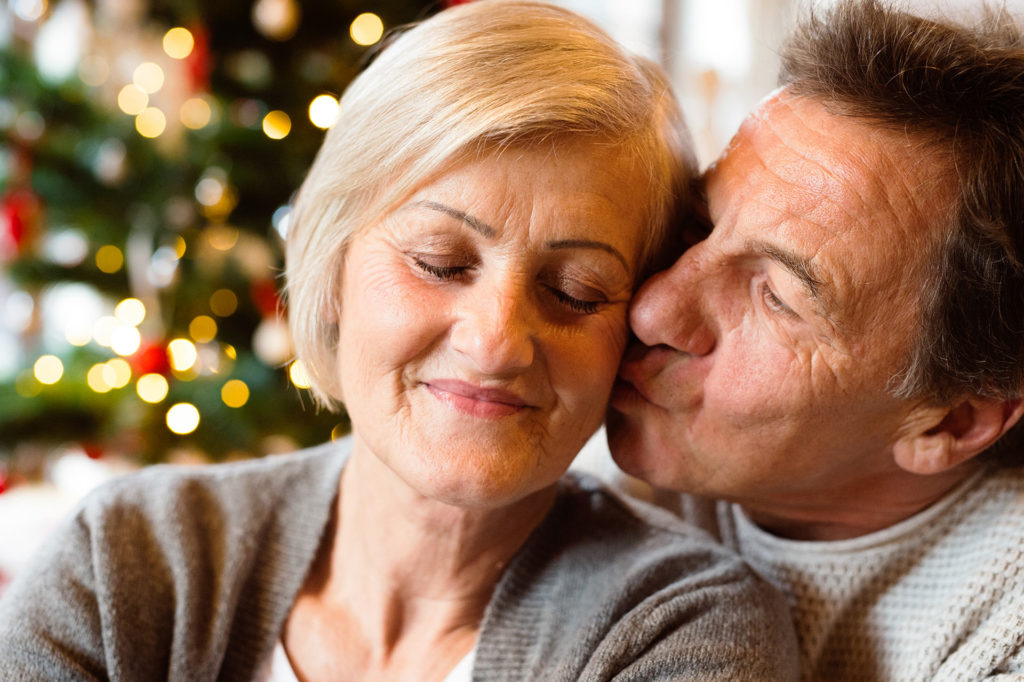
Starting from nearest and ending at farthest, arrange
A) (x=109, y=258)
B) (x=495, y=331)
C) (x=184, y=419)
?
(x=495, y=331)
(x=184, y=419)
(x=109, y=258)

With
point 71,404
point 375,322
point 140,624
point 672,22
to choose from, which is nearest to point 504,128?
point 375,322

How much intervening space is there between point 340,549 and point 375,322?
44 centimetres

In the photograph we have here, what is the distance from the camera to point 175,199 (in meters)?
2.80

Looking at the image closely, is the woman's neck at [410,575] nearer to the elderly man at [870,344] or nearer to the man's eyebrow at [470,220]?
the elderly man at [870,344]

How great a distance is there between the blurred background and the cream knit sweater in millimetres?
1493

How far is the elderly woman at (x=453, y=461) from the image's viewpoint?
1174 mm

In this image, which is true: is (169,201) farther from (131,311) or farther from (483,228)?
(483,228)

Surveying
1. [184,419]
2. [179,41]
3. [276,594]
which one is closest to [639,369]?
[276,594]

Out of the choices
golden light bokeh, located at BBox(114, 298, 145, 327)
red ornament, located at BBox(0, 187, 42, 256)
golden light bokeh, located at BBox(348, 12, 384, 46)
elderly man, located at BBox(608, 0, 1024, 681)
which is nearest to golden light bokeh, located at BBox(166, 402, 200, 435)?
golden light bokeh, located at BBox(114, 298, 145, 327)

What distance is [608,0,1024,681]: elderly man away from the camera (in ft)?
4.09

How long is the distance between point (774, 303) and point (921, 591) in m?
0.46

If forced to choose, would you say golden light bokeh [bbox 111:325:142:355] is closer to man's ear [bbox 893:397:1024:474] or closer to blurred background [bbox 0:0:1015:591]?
blurred background [bbox 0:0:1015:591]

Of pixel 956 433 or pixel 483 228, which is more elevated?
pixel 483 228

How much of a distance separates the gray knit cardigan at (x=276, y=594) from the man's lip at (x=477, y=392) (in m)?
0.32
